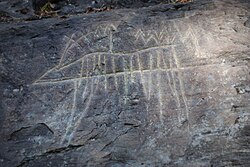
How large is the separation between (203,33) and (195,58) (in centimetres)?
29

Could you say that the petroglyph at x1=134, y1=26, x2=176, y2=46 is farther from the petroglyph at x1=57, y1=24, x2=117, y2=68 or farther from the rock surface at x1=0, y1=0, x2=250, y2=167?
the petroglyph at x1=57, y1=24, x2=117, y2=68

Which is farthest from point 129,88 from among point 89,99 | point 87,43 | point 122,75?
point 87,43

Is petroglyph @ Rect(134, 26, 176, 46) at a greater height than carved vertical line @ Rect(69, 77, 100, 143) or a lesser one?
greater

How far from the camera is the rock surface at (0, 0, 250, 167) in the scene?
2.74 metres

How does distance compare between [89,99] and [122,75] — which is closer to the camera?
[89,99]

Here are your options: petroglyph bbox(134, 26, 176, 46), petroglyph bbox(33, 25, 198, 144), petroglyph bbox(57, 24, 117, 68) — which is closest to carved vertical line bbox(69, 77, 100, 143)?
petroglyph bbox(33, 25, 198, 144)

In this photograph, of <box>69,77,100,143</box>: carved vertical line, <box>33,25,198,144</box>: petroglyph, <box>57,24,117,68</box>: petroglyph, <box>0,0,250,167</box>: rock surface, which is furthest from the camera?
<box>57,24,117,68</box>: petroglyph

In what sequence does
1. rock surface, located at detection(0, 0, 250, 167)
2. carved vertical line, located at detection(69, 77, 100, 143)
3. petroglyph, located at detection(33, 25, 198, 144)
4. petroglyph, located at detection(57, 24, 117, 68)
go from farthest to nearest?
petroglyph, located at detection(57, 24, 117, 68) < petroglyph, located at detection(33, 25, 198, 144) < carved vertical line, located at detection(69, 77, 100, 143) < rock surface, located at detection(0, 0, 250, 167)

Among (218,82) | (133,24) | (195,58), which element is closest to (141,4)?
(133,24)

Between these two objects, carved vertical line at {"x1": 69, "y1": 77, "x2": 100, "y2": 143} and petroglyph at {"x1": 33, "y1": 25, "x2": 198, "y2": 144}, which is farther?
petroglyph at {"x1": 33, "y1": 25, "x2": 198, "y2": 144}

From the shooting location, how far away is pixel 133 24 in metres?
3.41

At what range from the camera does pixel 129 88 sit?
9.94 ft

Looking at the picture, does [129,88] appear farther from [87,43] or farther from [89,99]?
[87,43]

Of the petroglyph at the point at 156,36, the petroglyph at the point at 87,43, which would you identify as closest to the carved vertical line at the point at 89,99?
the petroglyph at the point at 87,43
